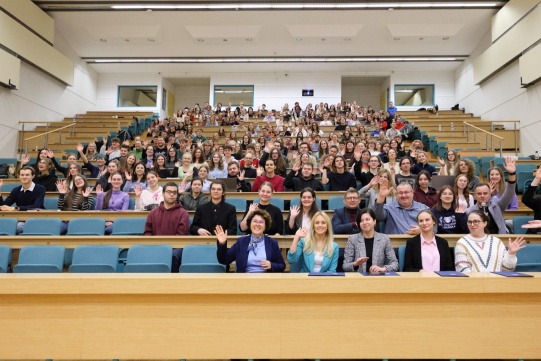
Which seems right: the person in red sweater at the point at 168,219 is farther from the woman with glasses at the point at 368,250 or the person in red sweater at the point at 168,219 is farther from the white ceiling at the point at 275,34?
the white ceiling at the point at 275,34

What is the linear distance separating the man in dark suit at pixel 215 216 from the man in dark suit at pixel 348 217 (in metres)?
0.87

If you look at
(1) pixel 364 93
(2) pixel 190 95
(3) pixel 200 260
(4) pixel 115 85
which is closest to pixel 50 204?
(3) pixel 200 260

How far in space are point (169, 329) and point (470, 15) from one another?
11195 millimetres

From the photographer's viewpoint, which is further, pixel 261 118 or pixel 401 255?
pixel 261 118

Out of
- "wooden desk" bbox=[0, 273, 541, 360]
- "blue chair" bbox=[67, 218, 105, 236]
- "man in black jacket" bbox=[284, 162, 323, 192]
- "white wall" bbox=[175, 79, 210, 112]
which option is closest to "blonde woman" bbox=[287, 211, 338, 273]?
"wooden desk" bbox=[0, 273, 541, 360]

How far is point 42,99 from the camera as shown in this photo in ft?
35.3

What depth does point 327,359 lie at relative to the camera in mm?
1786

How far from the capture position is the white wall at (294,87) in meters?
14.5

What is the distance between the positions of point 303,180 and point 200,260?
2.05m

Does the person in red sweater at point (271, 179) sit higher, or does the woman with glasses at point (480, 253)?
the person in red sweater at point (271, 179)

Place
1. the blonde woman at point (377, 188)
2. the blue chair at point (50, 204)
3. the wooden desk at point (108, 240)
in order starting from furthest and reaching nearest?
the blue chair at point (50, 204), the blonde woman at point (377, 188), the wooden desk at point (108, 240)

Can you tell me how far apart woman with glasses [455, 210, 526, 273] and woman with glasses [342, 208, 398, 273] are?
418 mm

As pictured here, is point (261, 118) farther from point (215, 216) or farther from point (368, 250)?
point (368, 250)

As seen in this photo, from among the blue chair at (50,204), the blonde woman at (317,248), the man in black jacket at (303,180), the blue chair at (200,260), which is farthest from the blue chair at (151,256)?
the blue chair at (50,204)
